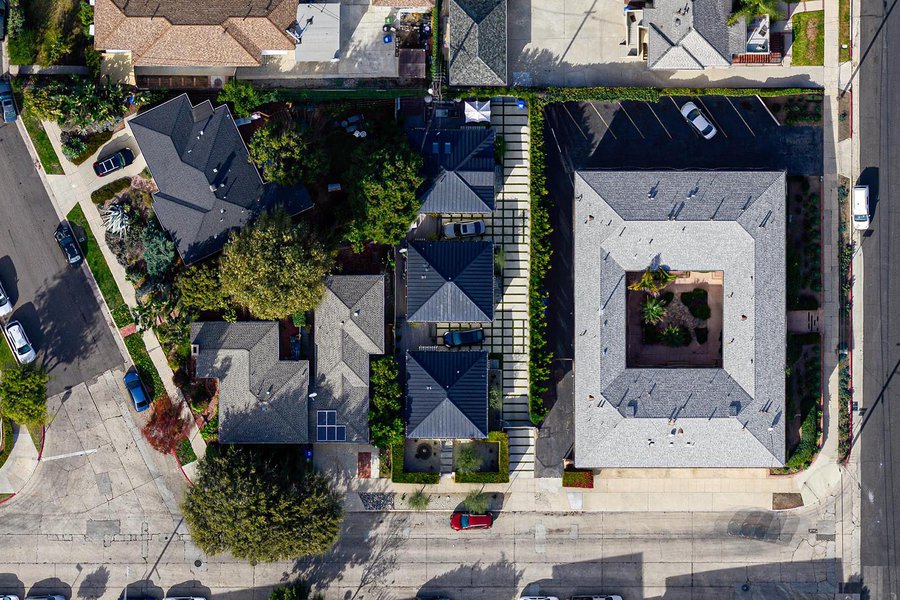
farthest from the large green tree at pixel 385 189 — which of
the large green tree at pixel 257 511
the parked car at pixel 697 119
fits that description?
→ the parked car at pixel 697 119

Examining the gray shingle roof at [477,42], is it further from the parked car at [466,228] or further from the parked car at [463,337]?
the parked car at [463,337]

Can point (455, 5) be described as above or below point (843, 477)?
above

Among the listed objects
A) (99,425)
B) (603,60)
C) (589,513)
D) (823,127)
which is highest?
(603,60)

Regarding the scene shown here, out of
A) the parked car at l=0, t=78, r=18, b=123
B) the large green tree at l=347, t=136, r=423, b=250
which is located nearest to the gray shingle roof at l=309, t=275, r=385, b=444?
the large green tree at l=347, t=136, r=423, b=250

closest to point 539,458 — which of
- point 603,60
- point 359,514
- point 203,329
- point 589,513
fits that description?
point 589,513

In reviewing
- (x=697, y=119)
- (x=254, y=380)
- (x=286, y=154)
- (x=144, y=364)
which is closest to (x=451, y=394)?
(x=254, y=380)

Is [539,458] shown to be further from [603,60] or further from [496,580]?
[603,60]
